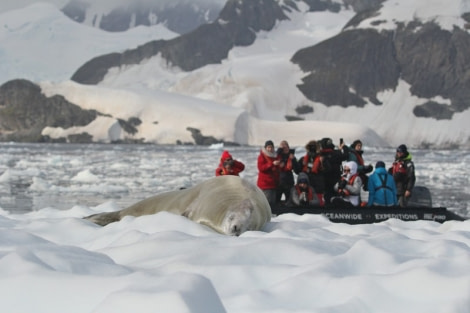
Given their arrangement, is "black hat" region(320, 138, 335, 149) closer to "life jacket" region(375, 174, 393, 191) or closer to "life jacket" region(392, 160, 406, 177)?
"life jacket" region(375, 174, 393, 191)

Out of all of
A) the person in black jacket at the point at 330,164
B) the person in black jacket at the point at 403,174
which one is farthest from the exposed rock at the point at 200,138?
the person in black jacket at the point at 330,164

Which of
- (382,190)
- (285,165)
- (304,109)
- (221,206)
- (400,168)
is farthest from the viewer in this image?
(304,109)

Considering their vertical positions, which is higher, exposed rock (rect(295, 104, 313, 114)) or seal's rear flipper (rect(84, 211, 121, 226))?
exposed rock (rect(295, 104, 313, 114))

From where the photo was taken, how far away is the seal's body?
5.94 meters

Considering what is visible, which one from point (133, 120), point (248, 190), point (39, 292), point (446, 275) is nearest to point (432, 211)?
point (248, 190)

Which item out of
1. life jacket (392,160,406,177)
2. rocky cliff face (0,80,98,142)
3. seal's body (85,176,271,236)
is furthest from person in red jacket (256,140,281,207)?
rocky cliff face (0,80,98,142)

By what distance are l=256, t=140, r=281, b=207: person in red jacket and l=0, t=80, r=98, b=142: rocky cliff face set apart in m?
129

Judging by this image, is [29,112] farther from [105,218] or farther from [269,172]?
[105,218]

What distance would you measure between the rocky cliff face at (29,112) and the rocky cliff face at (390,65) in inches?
2677

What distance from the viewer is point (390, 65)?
189125 mm

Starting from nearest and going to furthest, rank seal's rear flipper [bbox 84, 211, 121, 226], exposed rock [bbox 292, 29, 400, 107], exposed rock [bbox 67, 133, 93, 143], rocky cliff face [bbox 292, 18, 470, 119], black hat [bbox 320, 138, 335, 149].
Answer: seal's rear flipper [bbox 84, 211, 121, 226] < black hat [bbox 320, 138, 335, 149] < exposed rock [bbox 67, 133, 93, 143] < rocky cliff face [bbox 292, 18, 470, 119] < exposed rock [bbox 292, 29, 400, 107]

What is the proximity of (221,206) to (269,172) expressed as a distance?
4.35 meters

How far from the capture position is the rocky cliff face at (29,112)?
5502 inches

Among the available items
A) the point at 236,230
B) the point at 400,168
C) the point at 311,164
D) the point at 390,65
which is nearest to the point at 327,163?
the point at 311,164
